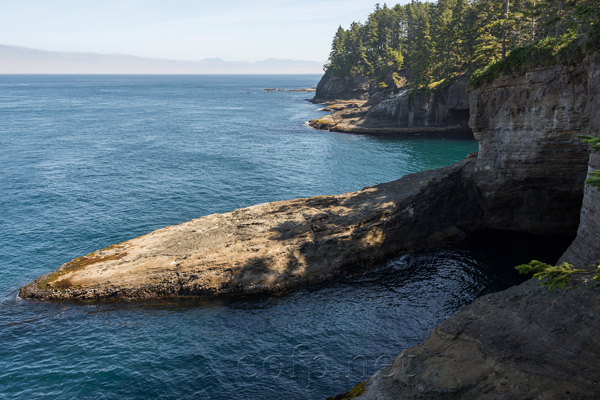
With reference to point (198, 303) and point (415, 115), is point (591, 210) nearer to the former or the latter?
point (198, 303)

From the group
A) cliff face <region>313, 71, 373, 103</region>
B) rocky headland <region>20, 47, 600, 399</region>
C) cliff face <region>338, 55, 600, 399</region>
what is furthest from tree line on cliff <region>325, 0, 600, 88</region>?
rocky headland <region>20, 47, 600, 399</region>

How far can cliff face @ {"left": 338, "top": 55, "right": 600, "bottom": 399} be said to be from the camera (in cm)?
1758

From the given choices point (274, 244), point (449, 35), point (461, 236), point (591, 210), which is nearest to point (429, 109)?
point (449, 35)

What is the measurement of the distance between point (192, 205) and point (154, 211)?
4.34 meters

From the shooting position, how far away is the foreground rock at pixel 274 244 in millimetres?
30344

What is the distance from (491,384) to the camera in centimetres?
1731

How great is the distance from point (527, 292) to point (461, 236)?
1585cm

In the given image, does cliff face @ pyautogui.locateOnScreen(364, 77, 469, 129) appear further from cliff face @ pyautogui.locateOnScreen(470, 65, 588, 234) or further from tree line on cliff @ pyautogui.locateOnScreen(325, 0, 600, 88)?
cliff face @ pyautogui.locateOnScreen(470, 65, 588, 234)

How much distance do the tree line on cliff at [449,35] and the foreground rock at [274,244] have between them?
16242 mm

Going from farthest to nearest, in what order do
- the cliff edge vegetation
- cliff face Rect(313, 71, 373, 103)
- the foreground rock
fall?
cliff face Rect(313, 71, 373, 103), the cliff edge vegetation, the foreground rock

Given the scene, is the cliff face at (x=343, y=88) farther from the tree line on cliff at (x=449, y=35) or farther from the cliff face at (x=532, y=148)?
the cliff face at (x=532, y=148)

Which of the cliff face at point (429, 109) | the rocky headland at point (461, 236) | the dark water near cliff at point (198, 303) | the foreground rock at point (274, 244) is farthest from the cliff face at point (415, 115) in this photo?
the foreground rock at point (274, 244)

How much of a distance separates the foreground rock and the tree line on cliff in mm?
16242

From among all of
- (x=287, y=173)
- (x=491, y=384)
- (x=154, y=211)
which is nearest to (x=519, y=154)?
(x=491, y=384)
